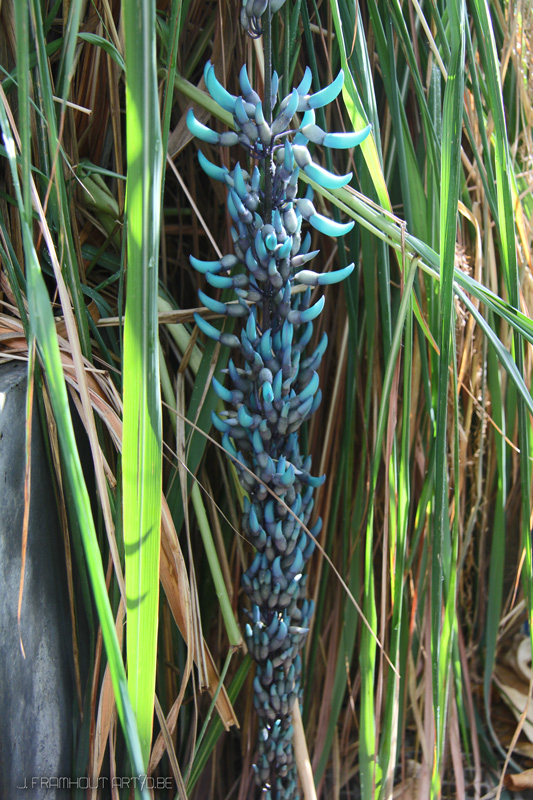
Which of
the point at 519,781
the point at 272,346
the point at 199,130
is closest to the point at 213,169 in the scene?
the point at 199,130

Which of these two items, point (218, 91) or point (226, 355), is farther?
point (226, 355)

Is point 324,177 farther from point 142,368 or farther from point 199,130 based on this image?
point 142,368

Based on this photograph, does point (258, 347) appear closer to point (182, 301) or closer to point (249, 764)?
point (182, 301)

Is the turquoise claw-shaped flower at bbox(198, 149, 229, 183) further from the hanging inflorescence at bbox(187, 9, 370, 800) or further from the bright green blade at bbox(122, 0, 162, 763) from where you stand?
the bright green blade at bbox(122, 0, 162, 763)

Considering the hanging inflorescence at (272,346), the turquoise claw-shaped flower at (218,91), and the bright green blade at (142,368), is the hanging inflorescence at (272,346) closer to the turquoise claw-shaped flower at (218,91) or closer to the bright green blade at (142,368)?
the turquoise claw-shaped flower at (218,91)

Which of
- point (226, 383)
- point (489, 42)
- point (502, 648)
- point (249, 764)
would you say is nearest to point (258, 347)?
point (226, 383)

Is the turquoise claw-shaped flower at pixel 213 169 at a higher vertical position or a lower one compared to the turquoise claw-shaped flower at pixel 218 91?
lower

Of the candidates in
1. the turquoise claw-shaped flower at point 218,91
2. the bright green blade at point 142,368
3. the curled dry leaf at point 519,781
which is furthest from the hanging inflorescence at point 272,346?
the curled dry leaf at point 519,781
